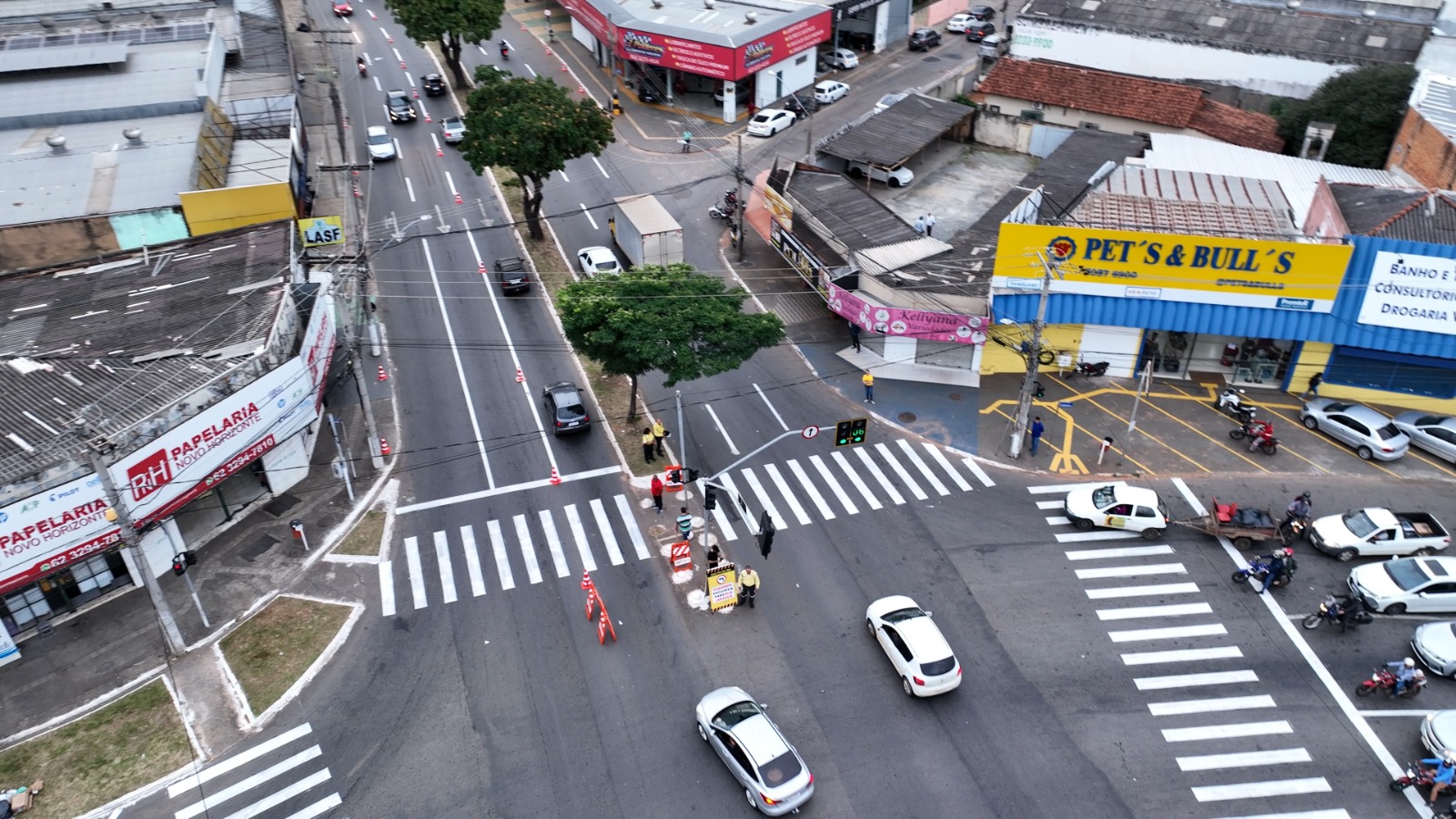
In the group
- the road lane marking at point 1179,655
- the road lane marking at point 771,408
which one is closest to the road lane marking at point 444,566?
the road lane marking at point 771,408

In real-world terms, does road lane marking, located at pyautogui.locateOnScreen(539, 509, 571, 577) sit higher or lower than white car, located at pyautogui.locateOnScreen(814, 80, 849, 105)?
lower

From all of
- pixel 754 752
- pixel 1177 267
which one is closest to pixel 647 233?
pixel 1177 267

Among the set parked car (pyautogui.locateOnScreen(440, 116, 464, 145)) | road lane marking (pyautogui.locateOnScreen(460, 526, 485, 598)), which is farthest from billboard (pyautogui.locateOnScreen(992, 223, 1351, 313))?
parked car (pyautogui.locateOnScreen(440, 116, 464, 145))

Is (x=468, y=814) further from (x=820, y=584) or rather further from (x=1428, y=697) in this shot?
(x=1428, y=697)

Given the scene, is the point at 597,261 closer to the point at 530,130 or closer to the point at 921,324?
the point at 530,130

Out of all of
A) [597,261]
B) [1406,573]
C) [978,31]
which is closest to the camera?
[1406,573]

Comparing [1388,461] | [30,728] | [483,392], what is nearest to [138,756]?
[30,728]

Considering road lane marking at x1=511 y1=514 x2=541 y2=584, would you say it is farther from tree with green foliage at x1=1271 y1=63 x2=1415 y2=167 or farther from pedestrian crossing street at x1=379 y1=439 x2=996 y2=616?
tree with green foliage at x1=1271 y1=63 x2=1415 y2=167
